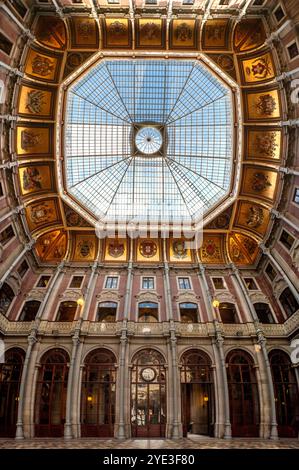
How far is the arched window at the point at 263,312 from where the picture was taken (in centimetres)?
3101

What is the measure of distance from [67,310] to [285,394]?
20.3m

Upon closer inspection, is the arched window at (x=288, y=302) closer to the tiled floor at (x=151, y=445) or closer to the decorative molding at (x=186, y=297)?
the decorative molding at (x=186, y=297)

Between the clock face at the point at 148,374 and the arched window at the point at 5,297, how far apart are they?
1327 centimetres

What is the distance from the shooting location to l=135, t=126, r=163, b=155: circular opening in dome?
33.6 m

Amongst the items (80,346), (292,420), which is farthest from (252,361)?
(80,346)

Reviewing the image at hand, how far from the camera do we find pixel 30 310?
31375 mm

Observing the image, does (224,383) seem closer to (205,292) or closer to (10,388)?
(205,292)

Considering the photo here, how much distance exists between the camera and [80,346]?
27.7 meters

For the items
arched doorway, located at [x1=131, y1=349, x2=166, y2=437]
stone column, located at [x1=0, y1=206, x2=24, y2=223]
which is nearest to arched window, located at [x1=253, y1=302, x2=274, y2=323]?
arched doorway, located at [x1=131, y1=349, x2=166, y2=437]

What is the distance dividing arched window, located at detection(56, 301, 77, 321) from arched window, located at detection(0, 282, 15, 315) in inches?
179

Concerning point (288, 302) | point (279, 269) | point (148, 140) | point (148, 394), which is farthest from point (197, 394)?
point (148, 140)

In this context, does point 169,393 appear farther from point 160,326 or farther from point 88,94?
point 88,94

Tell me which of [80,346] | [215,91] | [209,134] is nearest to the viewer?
[80,346]
